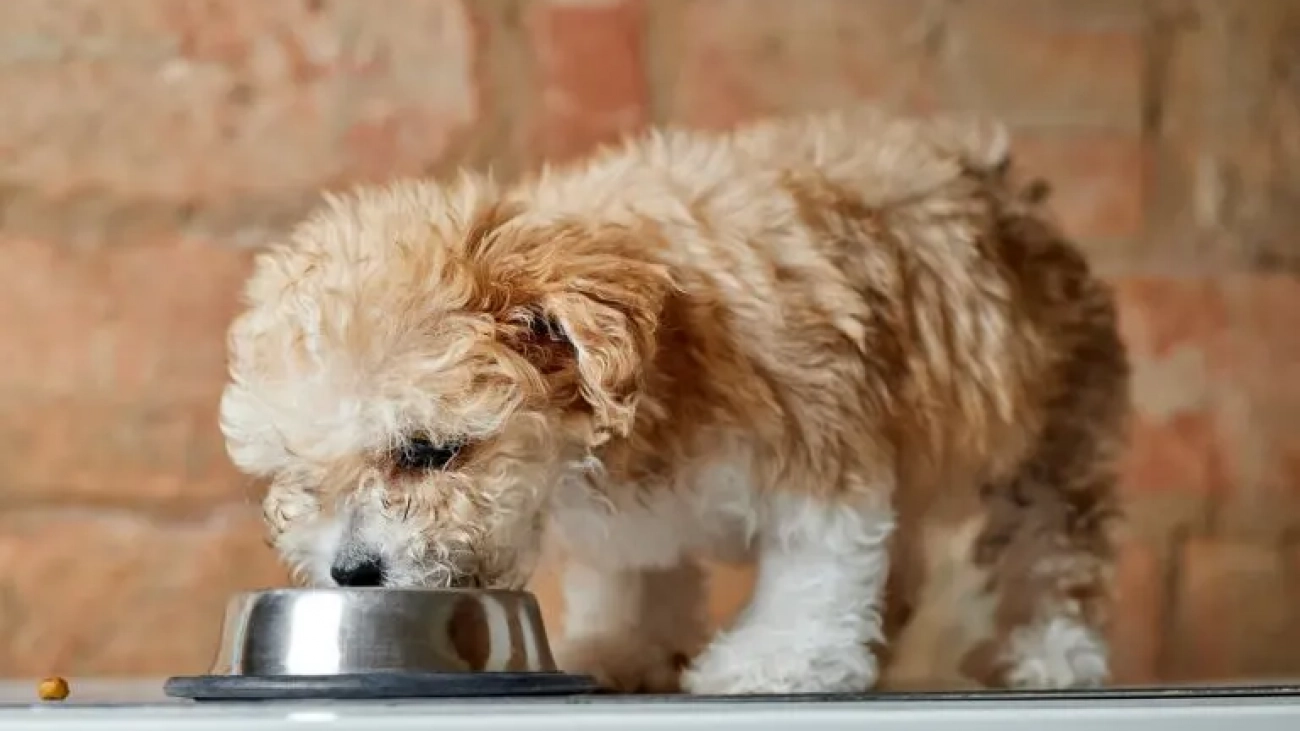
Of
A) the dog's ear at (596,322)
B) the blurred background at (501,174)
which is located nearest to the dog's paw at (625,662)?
the dog's ear at (596,322)

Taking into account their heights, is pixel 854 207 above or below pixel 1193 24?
below

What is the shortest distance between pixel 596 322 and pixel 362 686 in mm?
332

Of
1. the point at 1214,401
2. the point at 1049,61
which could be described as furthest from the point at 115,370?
the point at 1214,401

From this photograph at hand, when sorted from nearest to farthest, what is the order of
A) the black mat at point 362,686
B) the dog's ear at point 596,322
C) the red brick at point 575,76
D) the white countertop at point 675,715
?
the white countertop at point 675,715
the black mat at point 362,686
the dog's ear at point 596,322
the red brick at point 575,76

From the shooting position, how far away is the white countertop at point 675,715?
93 centimetres

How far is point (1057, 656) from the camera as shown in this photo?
63.9 inches

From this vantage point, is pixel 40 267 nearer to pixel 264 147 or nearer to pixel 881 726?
pixel 264 147

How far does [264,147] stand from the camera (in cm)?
198

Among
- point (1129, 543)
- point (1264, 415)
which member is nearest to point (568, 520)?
point (1129, 543)

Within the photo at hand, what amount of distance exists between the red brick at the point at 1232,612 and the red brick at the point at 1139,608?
0.02 meters

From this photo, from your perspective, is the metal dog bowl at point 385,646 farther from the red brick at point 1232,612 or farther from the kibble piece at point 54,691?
the red brick at point 1232,612

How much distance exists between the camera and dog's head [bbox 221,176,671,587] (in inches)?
50.2

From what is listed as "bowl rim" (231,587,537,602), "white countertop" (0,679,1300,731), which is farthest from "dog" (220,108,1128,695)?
"white countertop" (0,679,1300,731)

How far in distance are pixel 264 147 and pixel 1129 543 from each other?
108 cm
